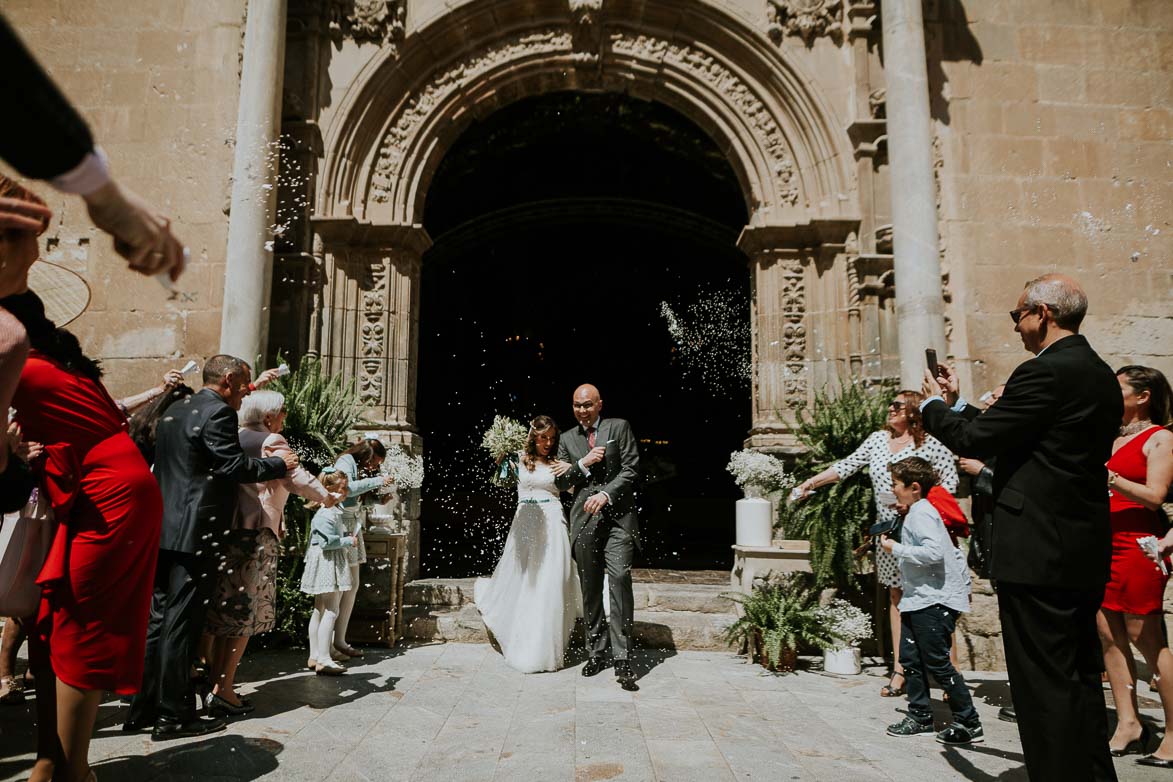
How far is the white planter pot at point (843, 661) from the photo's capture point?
18.2ft

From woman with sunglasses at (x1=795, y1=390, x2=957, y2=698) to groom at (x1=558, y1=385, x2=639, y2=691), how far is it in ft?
4.33

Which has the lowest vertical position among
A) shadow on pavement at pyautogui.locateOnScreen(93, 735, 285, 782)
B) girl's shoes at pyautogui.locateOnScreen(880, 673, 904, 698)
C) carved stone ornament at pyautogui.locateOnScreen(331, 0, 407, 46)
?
girl's shoes at pyautogui.locateOnScreen(880, 673, 904, 698)

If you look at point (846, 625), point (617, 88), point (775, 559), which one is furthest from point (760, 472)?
point (617, 88)

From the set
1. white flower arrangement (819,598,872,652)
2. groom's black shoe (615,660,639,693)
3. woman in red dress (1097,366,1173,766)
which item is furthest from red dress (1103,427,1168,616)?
groom's black shoe (615,660,639,693)

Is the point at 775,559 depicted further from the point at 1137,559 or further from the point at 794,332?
the point at 1137,559

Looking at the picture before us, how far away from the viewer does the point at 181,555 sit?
390 cm

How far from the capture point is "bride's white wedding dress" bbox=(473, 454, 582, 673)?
550 cm

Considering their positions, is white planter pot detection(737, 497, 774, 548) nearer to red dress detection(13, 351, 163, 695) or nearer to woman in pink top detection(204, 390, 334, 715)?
woman in pink top detection(204, 390, 334, 715)

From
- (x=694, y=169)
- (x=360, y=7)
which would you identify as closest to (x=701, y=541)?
(x=694, y=169)

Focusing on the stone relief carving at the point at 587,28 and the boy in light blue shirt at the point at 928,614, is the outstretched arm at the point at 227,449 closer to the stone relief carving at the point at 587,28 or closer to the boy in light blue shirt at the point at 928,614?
the boy in light blue shirt at the point at 928,614

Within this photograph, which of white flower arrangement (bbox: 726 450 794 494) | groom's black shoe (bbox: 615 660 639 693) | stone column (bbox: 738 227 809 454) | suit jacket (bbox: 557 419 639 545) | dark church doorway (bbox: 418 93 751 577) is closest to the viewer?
groom's black shoe (bbox: 615 660 639 693)

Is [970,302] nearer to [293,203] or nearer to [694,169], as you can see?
[694,169]

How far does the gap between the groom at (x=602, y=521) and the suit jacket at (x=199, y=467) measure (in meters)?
2.28

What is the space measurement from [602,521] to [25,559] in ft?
11.3
